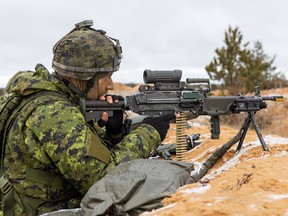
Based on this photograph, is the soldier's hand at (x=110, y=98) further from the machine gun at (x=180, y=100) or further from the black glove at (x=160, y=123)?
the black glove at (x=160, y=123)

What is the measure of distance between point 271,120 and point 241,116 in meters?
1.98

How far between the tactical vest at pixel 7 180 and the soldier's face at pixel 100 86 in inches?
13.9

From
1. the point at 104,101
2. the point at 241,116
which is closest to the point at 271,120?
the point at 241,116

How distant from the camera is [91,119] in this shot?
4.11 meters

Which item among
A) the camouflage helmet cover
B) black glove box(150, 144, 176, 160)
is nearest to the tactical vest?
the camouflage helmet cover

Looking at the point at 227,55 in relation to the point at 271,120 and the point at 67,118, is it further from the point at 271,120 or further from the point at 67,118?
the point at 67,118

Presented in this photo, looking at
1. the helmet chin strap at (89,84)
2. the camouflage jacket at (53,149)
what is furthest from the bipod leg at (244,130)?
the helmet chin strap at (89,84)

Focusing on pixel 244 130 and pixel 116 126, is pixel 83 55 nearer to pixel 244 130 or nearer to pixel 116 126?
pixel 116 126

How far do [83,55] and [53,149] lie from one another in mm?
868

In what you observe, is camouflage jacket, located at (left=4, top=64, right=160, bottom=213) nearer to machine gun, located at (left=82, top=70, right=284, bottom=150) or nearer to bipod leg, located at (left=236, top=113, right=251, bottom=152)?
machine gun, located at (left=82, top=70, right=284, bottom=150)

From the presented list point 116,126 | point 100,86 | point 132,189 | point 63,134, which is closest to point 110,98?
point 100,86

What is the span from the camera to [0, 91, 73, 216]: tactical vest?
147 inches

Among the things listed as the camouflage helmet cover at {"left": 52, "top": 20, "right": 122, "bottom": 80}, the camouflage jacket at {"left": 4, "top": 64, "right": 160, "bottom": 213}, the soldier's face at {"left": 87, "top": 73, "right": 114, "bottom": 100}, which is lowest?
the camouflage jacket at {"left": 4, "top": 64, "right": 160, "bottom": 213}

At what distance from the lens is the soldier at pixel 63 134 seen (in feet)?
11.5
